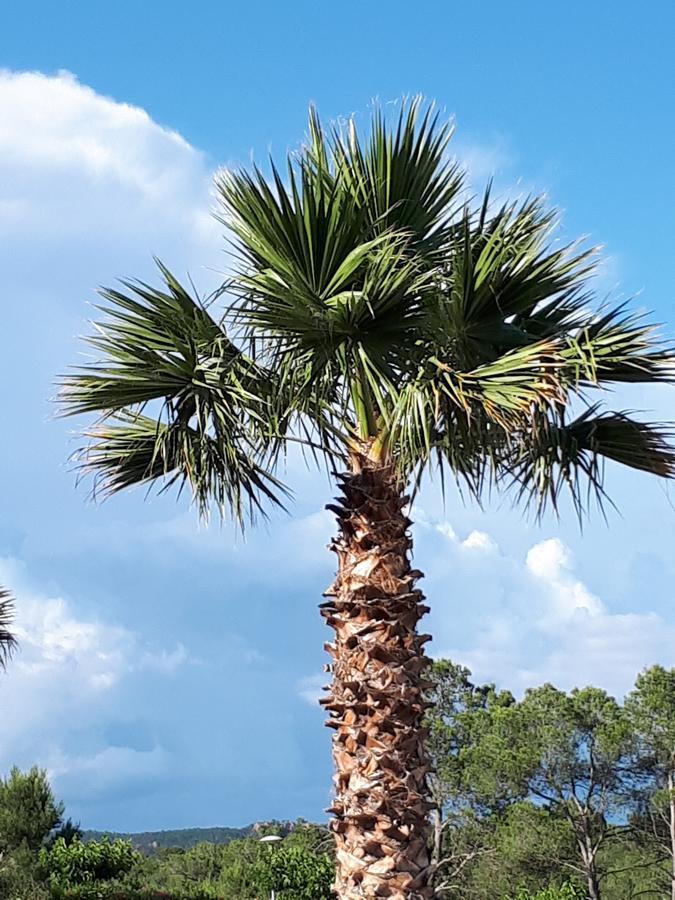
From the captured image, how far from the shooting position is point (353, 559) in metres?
6.29

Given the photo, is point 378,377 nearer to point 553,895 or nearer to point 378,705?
point 378,705

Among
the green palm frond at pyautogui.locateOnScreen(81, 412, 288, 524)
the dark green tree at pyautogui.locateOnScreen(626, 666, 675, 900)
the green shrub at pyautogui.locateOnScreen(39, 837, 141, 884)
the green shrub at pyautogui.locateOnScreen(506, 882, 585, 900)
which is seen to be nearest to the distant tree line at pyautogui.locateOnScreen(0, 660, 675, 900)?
the dark green tree at pyautogui.locateOnScreen(626, 666, 675, 900)

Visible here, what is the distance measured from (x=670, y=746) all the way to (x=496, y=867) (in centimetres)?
522

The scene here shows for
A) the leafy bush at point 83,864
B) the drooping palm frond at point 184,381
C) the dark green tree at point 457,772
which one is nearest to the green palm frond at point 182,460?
the drooping palm frond at point 184,381

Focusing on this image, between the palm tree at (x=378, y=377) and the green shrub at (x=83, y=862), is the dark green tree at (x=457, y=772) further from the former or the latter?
the palm tree at (x=378, y=377)

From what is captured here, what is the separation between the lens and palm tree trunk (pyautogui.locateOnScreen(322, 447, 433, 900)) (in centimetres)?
581

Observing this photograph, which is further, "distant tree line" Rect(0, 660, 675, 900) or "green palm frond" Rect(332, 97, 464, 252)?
"distant tree line" Rect(0, 660, 675, 900)

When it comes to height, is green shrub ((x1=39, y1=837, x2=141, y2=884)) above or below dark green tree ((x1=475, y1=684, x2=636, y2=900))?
below

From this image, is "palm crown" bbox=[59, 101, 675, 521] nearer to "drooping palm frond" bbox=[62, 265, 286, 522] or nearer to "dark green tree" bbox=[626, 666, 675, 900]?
"drooping palm frond" bbox=[62, 265, 286, 522]

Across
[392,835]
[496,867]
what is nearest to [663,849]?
[496,867]

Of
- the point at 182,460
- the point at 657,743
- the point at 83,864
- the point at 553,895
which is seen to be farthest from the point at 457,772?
the point at 182,460

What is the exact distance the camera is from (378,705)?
5930mm

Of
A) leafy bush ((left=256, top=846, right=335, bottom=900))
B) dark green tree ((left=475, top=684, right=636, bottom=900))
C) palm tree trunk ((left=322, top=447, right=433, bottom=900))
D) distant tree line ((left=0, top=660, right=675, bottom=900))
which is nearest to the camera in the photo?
palm tree trunk ((left=322, top=447, right=433, bottom=900))

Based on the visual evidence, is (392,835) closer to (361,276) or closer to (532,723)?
(361,276)
